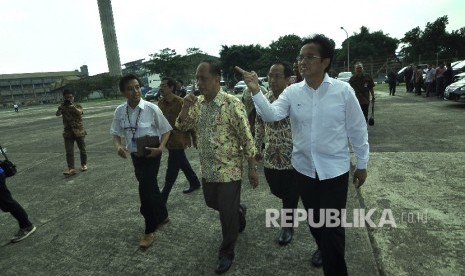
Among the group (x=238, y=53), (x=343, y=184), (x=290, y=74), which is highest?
(x=238, y=53)

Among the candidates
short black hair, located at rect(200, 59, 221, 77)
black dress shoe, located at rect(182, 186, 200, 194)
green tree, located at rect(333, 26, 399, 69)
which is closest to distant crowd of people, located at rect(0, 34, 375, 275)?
short black hair, located at rect(200, 59, 221, 77)

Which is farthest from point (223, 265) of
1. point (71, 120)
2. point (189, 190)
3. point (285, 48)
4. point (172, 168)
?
point (285, 48)

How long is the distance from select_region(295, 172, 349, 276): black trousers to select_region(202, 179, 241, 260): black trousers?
65 centimetres

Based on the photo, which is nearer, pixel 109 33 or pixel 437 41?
pixel 437 41

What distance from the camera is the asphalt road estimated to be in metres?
2.97

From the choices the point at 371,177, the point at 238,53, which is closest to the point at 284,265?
the point at 371,177

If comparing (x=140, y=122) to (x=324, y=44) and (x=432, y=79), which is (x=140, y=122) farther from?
(x=432, y=79)

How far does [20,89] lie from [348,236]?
107631 mm

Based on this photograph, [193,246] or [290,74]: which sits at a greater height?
[290,74]

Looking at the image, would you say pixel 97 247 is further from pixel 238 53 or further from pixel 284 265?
pixel 238 53

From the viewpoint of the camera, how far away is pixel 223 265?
2896mm

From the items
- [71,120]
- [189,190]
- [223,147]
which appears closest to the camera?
[223,147]

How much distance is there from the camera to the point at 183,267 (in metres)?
3.02

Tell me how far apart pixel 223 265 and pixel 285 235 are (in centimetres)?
74
